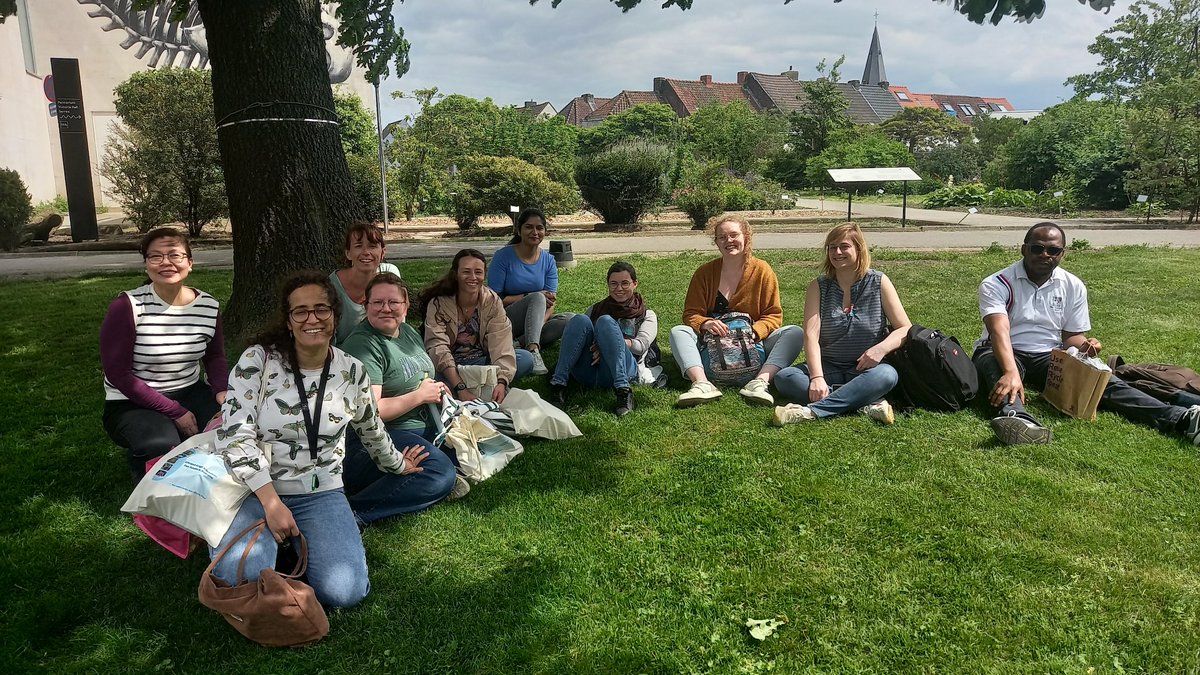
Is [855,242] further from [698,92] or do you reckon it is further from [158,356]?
[698,92]

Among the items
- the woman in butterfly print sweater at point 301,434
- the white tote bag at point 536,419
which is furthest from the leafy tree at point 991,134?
the woman in butterfly print sweater at point 301,434

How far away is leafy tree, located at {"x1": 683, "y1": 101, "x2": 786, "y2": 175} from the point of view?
1438 inches

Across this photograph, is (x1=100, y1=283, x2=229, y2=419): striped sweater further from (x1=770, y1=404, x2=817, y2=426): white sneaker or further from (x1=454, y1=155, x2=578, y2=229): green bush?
(x1=454, y1=155, x2=578, y2=229): green bush

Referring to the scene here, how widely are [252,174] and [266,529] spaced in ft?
13.0

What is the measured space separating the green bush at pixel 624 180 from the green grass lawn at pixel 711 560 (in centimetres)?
1570

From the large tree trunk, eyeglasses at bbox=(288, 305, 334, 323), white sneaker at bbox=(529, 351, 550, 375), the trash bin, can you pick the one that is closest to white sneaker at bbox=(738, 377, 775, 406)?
white sneaker at bbox=(529, 351, 550, 375)

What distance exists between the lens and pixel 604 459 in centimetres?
422

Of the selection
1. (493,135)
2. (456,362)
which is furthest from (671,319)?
(493,135)

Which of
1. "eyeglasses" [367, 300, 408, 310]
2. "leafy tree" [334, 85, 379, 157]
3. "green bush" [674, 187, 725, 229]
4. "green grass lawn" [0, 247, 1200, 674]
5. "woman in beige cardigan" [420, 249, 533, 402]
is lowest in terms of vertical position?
"green grass lawn" [0, 247, 1200, 674]

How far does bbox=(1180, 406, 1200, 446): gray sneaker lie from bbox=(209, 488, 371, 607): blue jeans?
4.35m

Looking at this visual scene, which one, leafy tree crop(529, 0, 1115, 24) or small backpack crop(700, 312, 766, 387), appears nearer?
leafy tree crop(529, 0, 1115, 24)

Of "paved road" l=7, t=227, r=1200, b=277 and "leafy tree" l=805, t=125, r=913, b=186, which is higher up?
"leafy tree" l=805, t=125, r=913, b=186

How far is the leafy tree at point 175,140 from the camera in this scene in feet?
52.8

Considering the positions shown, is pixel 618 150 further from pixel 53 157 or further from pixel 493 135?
pixel 53 157
